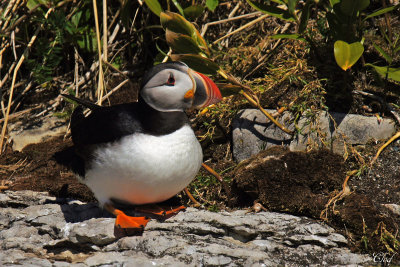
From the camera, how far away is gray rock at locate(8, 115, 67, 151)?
15.9ft

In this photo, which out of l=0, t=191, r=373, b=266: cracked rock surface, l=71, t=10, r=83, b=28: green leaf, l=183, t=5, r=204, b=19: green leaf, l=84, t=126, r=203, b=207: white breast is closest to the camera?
l=84, t=126, r=203, b=207: white breast

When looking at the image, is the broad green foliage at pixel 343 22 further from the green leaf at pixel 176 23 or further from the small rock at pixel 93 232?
the small rock at pixel 93 232

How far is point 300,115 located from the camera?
4188 millimetres

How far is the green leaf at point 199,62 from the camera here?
151 inches

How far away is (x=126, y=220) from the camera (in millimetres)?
3086

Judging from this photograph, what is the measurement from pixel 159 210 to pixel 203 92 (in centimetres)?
80

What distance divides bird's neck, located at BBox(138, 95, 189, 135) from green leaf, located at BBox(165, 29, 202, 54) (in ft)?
3.42

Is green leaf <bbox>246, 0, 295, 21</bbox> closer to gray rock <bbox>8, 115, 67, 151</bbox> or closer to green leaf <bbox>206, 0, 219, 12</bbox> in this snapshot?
green leaf <bbox>206, 0, 219, 12</bbox>

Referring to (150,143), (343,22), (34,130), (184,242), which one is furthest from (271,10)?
(34,130)

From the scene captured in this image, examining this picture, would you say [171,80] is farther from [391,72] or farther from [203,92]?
[391,72]

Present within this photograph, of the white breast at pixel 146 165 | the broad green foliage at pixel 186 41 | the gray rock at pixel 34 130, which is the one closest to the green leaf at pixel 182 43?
the broad green foliage at pixel 186 41

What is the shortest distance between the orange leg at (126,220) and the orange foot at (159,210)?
2.7 inches

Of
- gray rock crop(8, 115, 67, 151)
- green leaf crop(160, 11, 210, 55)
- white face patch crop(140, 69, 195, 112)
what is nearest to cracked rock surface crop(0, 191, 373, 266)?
white face patch crop(140, 69, 195, 112)

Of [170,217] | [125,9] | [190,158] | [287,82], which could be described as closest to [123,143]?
[190,158]
